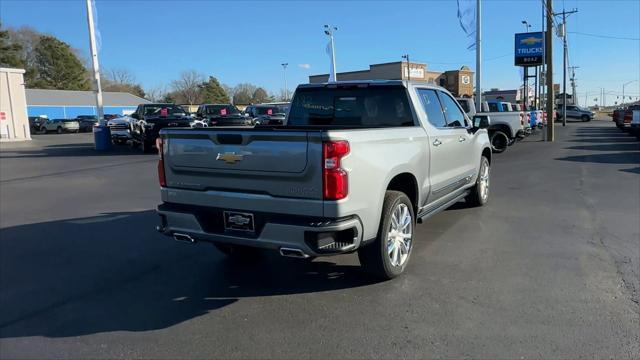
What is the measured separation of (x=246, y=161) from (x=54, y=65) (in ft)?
303

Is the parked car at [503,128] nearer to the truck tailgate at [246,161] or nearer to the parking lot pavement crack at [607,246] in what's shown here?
the parking lot pavement crack at [607,246]

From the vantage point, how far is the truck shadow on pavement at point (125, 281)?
413 centimetres

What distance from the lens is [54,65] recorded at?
273ft

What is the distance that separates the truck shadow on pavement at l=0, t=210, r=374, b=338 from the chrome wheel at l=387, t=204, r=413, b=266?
355mm

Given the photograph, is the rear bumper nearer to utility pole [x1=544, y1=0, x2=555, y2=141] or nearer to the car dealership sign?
utility pole [x1=544, y1=0, x2=555, y2=141]

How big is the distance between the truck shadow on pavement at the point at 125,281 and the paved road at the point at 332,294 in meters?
0.02

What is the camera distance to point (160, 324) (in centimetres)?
399

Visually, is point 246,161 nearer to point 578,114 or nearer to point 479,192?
point 479,192

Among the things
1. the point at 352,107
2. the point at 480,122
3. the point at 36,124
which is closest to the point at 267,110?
the point at 480,122

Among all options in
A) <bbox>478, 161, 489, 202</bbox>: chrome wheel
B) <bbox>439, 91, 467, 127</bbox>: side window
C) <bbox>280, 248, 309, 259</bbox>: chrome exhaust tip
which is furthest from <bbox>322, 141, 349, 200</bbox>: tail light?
<bbox>478, 161, 489, 202</bbox>: chrome wheel

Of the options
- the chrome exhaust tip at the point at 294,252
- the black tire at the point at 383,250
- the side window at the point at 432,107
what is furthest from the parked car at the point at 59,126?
the chrome exhaust tip at the point at 294,252

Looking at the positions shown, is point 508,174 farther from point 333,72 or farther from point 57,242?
point 333,72

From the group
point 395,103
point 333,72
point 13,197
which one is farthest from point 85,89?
point 395,103

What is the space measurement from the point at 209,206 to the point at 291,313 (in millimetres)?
1168
